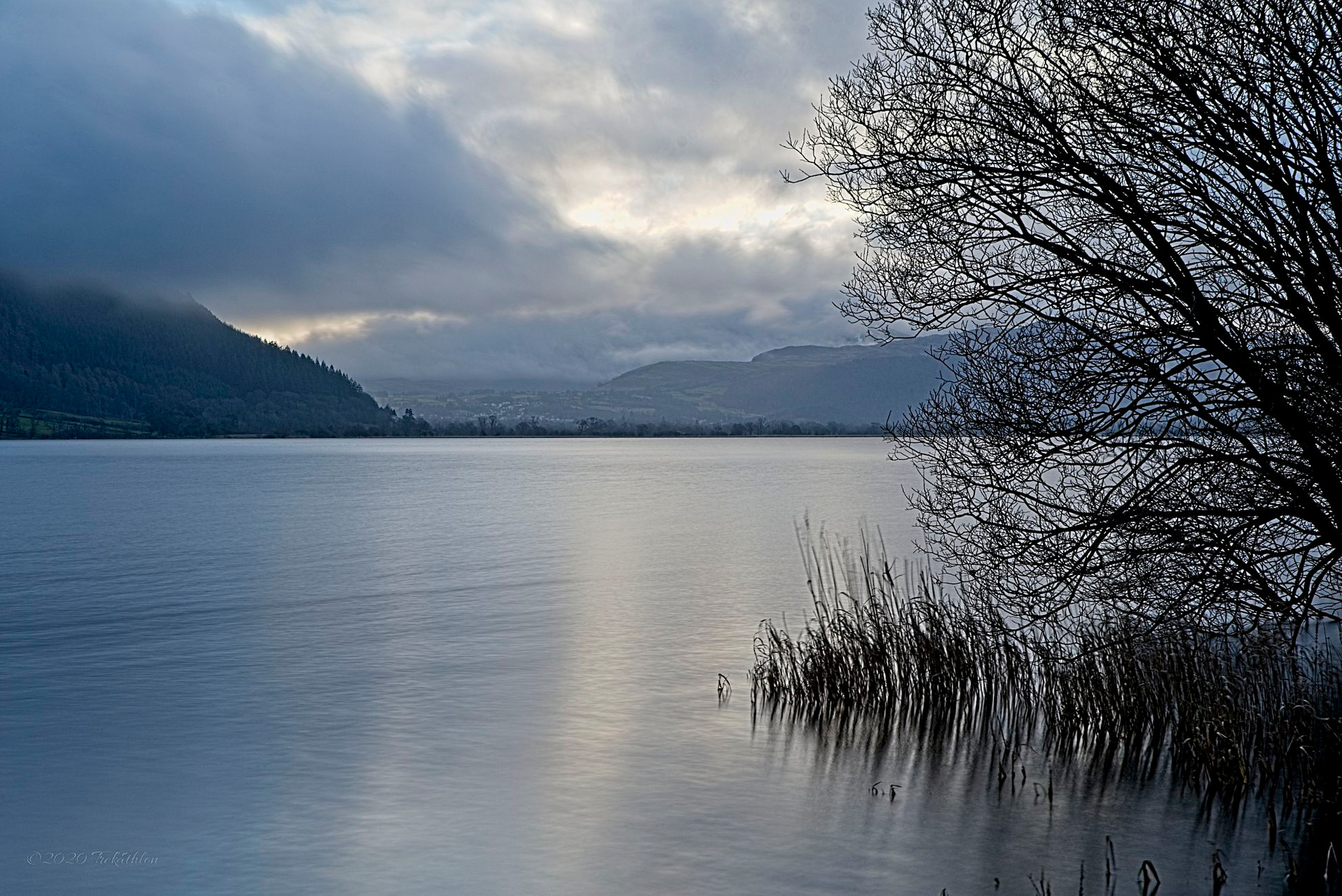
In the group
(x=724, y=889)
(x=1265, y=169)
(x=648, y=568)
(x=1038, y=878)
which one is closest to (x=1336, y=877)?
(x=1038, y=878)

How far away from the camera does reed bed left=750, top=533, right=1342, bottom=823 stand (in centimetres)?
1297

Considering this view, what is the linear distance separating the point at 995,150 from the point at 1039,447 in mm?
3381

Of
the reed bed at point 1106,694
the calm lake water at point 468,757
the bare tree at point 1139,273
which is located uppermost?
the bare tree at point 1139,273

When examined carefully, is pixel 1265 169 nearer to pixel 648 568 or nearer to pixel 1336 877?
pixel 1336 877

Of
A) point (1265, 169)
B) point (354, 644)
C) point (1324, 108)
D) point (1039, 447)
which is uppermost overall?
point (1324, 108)

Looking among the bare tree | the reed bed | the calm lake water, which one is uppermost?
the bare tree

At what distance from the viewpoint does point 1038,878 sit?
11344mm

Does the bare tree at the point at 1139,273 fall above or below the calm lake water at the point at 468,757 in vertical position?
above

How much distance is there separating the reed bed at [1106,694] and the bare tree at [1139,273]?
137cm

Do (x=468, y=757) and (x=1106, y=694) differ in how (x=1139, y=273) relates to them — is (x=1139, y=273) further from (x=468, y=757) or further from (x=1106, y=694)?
(x=468, y=757)

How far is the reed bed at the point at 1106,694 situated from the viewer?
511 inches

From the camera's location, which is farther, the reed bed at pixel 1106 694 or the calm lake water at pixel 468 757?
the reed bed at pixel 1106 694

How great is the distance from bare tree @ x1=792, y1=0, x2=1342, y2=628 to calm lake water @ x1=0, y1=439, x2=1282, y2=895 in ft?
10.2

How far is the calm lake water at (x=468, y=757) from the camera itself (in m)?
12.2
